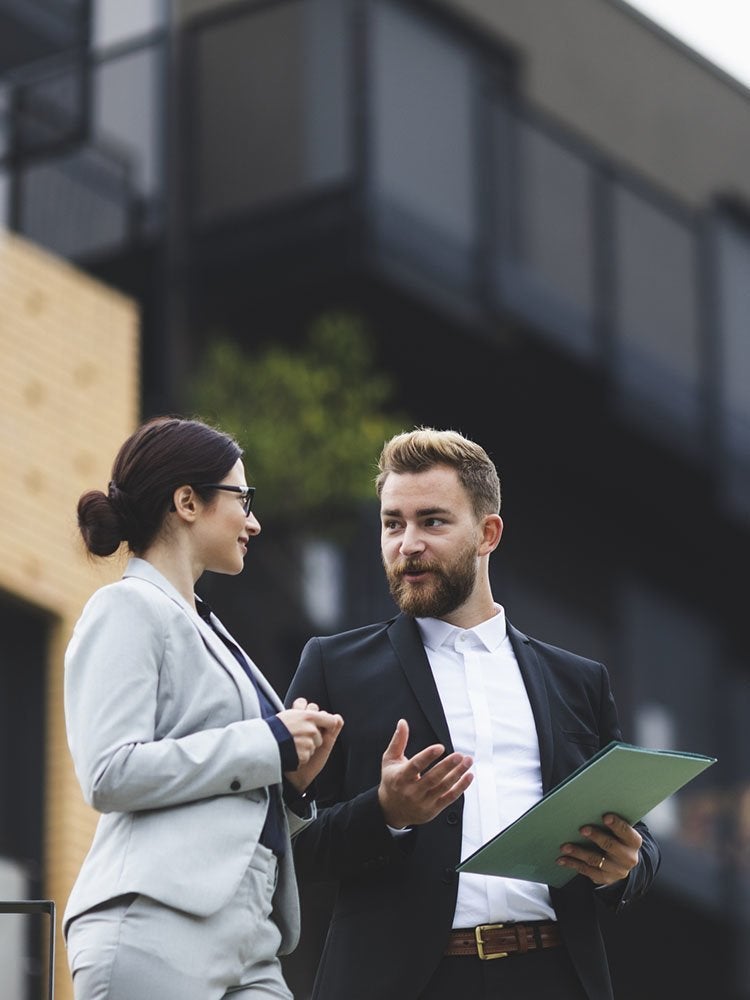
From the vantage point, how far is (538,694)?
4.90 meters

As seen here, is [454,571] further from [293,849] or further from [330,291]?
[330,291]

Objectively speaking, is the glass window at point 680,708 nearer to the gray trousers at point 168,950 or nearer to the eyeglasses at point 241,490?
the eyeglasses at point 241,490

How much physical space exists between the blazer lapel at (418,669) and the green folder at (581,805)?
13.4 inches

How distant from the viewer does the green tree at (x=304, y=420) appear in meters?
13.2

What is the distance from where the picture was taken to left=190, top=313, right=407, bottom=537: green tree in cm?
1319

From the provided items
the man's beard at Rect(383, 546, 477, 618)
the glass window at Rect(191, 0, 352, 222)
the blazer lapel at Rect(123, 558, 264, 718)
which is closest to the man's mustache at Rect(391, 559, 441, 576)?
the man's beard at Rect(383, 546, 477, 618)

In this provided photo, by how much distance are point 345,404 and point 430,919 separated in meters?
9.19

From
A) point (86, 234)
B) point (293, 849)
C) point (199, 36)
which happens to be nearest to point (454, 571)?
point (293, 849)

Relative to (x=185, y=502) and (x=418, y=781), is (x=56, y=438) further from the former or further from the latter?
(x=418, y=781)

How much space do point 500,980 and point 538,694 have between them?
2.13 ft

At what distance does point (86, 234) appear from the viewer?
42.1 feet

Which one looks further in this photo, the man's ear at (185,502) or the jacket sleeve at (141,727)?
the man's ear at (185,502)

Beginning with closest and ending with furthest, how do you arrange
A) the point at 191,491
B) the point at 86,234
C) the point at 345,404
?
the point at 191,491
the point at 86,234
the point at 345,404

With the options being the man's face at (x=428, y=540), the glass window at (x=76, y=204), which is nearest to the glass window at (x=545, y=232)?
the glass window at (x=76, y=204)
